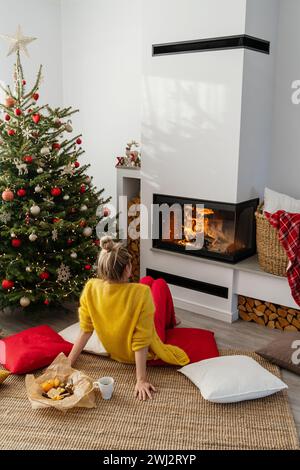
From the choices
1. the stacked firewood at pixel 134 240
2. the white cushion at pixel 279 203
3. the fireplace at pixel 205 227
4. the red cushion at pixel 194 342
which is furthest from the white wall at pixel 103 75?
the red cushion at pixel 194 342

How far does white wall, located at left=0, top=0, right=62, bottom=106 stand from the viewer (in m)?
4.31

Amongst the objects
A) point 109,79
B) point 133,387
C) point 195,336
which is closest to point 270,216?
point 195,336

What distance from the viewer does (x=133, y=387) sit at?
96.3 inches

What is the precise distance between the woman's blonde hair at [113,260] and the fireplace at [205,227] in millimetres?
1234

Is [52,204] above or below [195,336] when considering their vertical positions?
above

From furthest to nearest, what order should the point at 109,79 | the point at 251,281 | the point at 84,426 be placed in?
the point at 109,79, the point at 251,281, the point at 84,426

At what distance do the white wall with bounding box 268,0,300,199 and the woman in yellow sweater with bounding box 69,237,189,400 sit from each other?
1.66 meters

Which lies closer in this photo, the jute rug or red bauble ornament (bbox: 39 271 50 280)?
the jute rug

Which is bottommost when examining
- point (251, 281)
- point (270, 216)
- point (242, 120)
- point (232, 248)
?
point (251, 281)

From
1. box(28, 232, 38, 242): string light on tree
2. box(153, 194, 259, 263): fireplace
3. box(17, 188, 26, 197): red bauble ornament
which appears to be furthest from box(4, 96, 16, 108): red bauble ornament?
box(153, 194, 259, 263): fireplace

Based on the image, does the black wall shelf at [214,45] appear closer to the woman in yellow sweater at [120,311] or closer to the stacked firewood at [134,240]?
the stacked firewood at [134,240]

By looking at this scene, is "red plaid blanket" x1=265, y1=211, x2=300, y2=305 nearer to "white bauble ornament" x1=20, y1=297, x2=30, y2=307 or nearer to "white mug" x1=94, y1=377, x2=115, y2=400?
"white mug" x1=94, y1=377, x2=115, y2=400

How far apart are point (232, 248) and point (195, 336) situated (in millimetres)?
694

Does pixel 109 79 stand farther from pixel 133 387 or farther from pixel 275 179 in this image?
pixel 133 387
